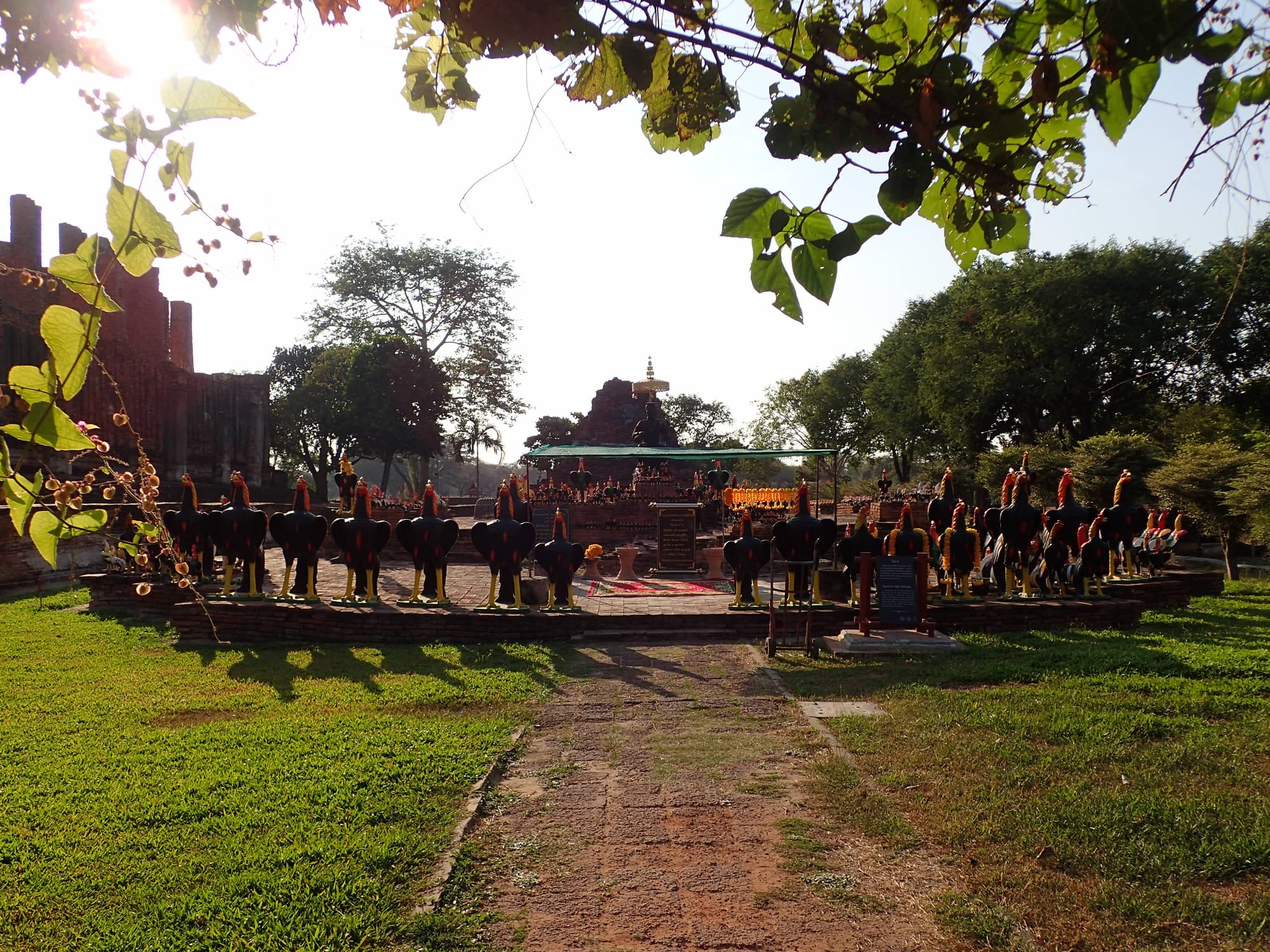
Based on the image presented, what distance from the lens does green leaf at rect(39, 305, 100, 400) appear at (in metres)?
1.36

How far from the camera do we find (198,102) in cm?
138

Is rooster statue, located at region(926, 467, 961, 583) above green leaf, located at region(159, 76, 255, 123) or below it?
below

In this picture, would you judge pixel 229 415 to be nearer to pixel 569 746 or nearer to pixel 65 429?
pixel 569 746

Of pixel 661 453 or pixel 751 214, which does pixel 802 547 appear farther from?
pixel 661 453

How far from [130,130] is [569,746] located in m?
4.70

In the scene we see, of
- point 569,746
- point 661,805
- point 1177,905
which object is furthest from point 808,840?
point 569,746

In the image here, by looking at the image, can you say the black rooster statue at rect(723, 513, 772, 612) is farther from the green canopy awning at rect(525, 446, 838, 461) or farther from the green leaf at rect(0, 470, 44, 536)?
the green leaf at rect(0, 470, 44, 536)

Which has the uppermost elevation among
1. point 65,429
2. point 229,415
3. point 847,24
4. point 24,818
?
point 229,415

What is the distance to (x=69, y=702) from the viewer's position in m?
6.47

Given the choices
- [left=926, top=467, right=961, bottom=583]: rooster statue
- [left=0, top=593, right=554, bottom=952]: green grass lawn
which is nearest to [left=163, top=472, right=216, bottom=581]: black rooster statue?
[left=0, top=593, right=554, bottom=952]: green grass lawn

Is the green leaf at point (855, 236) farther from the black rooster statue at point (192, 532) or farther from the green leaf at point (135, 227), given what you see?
the black rooster statue at point (192, 532)

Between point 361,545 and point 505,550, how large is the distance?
1.80 meters

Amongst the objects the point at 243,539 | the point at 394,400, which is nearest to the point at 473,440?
the point at 394,400

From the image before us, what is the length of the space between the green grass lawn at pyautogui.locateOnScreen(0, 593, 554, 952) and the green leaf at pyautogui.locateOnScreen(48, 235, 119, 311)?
2530 mm
